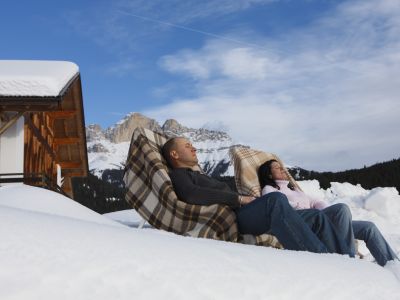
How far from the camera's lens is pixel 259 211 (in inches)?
167

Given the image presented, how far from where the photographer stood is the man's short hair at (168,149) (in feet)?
16.3

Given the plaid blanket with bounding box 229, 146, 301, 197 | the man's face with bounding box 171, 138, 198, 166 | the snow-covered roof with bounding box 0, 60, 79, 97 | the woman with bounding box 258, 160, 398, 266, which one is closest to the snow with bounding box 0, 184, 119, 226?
the man's face with bounding box 171, 138, 198, 166

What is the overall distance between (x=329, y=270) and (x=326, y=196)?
11.8 metres

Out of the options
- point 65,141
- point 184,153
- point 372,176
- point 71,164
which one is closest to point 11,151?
point 65,141

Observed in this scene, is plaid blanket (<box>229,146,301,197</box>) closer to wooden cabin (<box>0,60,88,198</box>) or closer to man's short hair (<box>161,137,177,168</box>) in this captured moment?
man's short hair (<box>161,137,177,168</box>)

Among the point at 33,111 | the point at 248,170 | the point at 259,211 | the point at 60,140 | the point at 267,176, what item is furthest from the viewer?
the point at 60,140

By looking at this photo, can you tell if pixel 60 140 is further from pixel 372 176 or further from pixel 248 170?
pixel 248 170

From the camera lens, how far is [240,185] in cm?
627

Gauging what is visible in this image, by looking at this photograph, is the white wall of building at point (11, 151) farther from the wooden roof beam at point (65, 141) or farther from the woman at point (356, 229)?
the woman at point (356, 229)

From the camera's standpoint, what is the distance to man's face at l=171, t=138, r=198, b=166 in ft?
15.8

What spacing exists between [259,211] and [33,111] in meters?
8.75

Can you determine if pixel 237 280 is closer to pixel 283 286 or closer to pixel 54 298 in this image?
pixel 283 286

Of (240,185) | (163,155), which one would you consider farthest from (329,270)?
(240,185)

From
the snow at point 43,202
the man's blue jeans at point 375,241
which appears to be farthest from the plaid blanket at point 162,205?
the man's blue jeans at point 375,241
